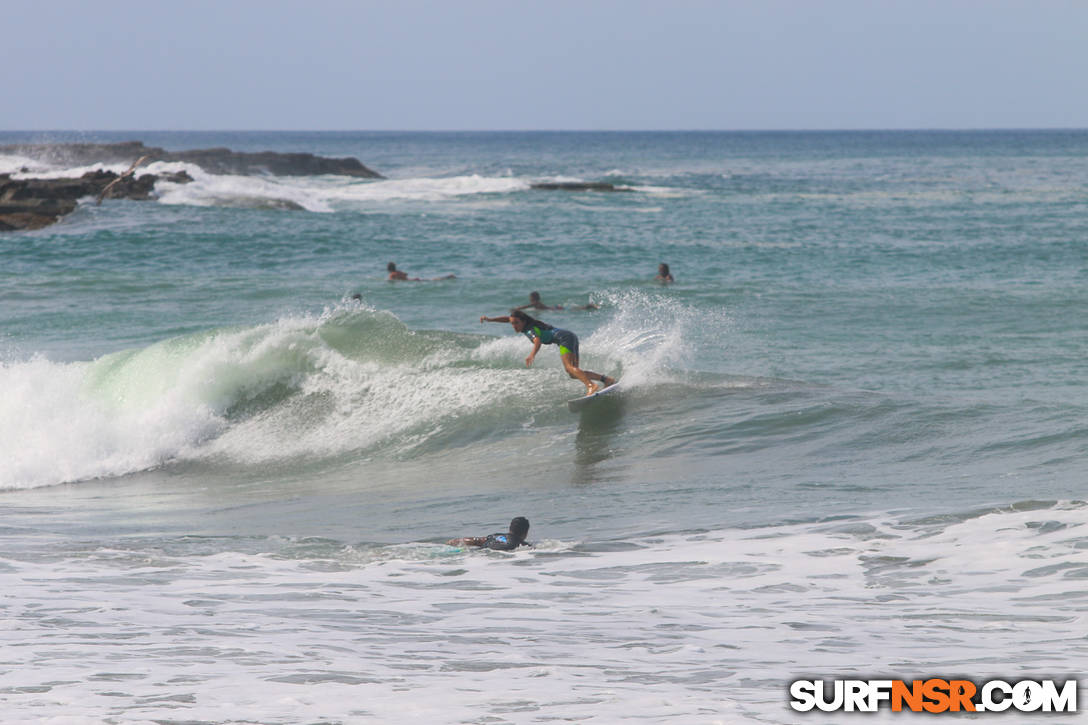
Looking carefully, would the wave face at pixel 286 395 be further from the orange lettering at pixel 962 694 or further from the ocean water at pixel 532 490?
the orange lettering at pixel 962 694

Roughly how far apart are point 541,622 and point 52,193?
39.5 metres

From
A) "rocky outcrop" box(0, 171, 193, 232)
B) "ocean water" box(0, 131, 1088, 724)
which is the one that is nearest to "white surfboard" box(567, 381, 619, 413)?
"ocean water" box(0, 131, 1088, 724)

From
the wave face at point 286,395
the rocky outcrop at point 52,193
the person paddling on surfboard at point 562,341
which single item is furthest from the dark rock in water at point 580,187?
the person paddling on surfboard at point 562,341

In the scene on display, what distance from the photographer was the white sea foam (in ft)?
18.5

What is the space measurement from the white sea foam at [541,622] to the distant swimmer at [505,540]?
136 mm

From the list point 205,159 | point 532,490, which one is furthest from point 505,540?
point 205,159

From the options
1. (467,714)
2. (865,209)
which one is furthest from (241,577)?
(865,209)

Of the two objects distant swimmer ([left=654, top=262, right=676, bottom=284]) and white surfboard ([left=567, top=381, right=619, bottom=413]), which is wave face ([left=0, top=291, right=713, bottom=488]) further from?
distant swimmer ([left=654, top=262, right=676, bottom=284])

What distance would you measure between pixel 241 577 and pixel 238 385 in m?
7.28

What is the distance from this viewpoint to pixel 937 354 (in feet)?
58.3

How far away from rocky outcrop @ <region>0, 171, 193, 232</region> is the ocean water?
9.06 meters

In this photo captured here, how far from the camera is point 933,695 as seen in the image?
18.5ft

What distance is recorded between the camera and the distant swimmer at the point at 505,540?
29.7ft

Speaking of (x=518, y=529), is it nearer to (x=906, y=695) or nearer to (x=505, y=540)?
(x=505, y=540)
